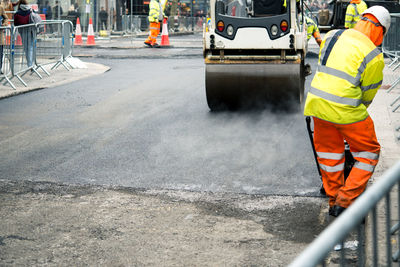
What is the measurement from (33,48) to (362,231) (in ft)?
43.0

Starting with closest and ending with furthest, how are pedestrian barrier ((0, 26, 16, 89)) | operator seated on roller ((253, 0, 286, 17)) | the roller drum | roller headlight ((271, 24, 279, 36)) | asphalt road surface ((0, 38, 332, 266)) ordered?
asphalt road surface ((0, 38, 332, 266)) < the roller drum < roller headlight ((271, 24, 279, 36)) < operator seated on roller ((253, 0, 286, 17)) < pedestrian barrier ((0, 26, 16, 89))

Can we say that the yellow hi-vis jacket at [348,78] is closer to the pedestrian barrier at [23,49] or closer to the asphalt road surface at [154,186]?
the asphalt road surface at [154,186]

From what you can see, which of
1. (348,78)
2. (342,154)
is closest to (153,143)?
(342,154)

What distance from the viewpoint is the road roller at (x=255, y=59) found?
9.91 meters

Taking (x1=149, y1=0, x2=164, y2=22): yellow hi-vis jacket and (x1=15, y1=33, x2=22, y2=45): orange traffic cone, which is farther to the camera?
(x1=149, y1=0, x2=164, y2=22): yellow hi-vis jacket

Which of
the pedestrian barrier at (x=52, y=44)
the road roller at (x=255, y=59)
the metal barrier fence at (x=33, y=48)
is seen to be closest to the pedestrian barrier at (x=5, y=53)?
the metal barrier fence at (x=33, y=48)

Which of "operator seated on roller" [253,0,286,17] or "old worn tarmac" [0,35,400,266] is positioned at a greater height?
"operator seated on roller" [253,0,286,17]

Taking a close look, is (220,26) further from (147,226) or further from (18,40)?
(147,226)

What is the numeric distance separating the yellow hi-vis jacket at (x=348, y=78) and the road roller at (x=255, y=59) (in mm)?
4849

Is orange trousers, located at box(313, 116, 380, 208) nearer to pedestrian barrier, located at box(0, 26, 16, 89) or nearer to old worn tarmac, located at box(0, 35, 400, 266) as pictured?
old worn tarmac, located at box(0, 35, 400, 266)

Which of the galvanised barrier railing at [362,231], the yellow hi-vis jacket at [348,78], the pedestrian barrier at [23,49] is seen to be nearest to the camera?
the galvanised barrier railing at [362,231]

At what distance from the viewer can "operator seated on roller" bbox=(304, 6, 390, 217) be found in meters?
4.89

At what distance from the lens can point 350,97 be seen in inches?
193

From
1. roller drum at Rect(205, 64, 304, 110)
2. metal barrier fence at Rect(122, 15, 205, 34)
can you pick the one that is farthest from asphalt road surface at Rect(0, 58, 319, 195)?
metal barrier fence at Rect(122, 15, 205, 34)
